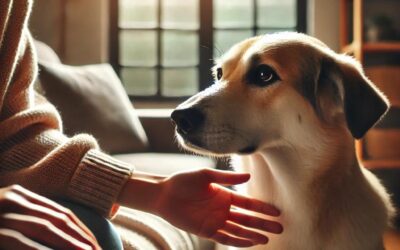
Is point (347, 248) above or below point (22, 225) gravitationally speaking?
below

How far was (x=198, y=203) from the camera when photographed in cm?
83

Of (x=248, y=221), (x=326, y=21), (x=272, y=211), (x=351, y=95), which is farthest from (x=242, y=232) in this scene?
(x=326, y=21)

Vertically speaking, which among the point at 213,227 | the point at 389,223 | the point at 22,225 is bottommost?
the point at 389,223

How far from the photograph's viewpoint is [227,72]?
1.14m

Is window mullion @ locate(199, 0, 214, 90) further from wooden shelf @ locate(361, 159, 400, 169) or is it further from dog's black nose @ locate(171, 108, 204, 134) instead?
dog's black nose @ locate(171, 108, 204, 134)

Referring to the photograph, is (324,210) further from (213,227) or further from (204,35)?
(204,35)

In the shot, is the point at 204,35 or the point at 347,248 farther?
the point at 204,35

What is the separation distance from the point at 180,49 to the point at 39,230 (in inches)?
120

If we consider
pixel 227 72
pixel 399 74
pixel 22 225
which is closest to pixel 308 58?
pixel 227 72

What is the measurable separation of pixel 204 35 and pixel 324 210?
2.56 metres

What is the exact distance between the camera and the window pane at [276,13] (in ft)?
11.3

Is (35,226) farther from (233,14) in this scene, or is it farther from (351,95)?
(233,14)

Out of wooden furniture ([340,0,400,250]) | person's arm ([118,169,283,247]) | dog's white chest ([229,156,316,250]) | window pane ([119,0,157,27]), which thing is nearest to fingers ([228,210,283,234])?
person's arm ([118,169,283,247])

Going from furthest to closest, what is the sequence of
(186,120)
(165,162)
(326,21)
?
(326,21) → (165,162) → (186,120)
